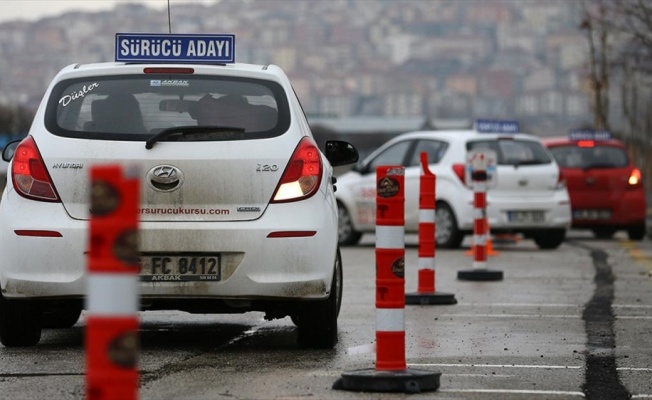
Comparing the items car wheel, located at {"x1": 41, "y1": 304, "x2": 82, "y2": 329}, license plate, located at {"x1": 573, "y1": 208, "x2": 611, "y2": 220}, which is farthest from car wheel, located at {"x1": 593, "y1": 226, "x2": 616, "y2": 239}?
car wheel, located at {"x1": 41, "y1": 304, "x2": 82, "y2": 329}

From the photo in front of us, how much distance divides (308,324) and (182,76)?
1486mm

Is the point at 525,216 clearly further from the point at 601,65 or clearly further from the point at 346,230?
the point at 601,65

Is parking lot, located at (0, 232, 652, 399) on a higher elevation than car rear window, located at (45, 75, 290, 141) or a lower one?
lower

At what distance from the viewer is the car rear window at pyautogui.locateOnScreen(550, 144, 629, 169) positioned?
24.2 m

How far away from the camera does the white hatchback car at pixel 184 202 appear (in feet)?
28.5

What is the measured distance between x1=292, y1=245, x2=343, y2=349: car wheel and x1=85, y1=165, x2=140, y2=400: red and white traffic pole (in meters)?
4.68

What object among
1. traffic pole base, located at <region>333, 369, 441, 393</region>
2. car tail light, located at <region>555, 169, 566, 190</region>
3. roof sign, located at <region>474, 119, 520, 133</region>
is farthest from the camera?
roof sign, located at <region>474, 119, 520, 133</region>

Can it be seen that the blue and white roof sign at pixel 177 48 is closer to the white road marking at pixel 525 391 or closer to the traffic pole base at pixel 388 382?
the traffic pole base at pixel 388 382

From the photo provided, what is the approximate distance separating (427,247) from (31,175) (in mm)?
4703

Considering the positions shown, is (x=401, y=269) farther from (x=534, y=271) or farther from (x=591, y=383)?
(x=534, y=271)

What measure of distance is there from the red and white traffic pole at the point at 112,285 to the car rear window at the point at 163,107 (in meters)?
4.54

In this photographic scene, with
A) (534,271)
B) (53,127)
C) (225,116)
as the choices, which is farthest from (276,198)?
(534,271)

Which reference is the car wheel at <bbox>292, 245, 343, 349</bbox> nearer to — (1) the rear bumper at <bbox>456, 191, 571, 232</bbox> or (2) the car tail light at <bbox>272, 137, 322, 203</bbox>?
(2) the car tail light at <bbox>272, 137, 322, 203</bbox>

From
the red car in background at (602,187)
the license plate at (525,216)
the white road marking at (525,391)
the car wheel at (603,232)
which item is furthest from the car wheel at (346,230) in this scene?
the white road marking at (525,391)
